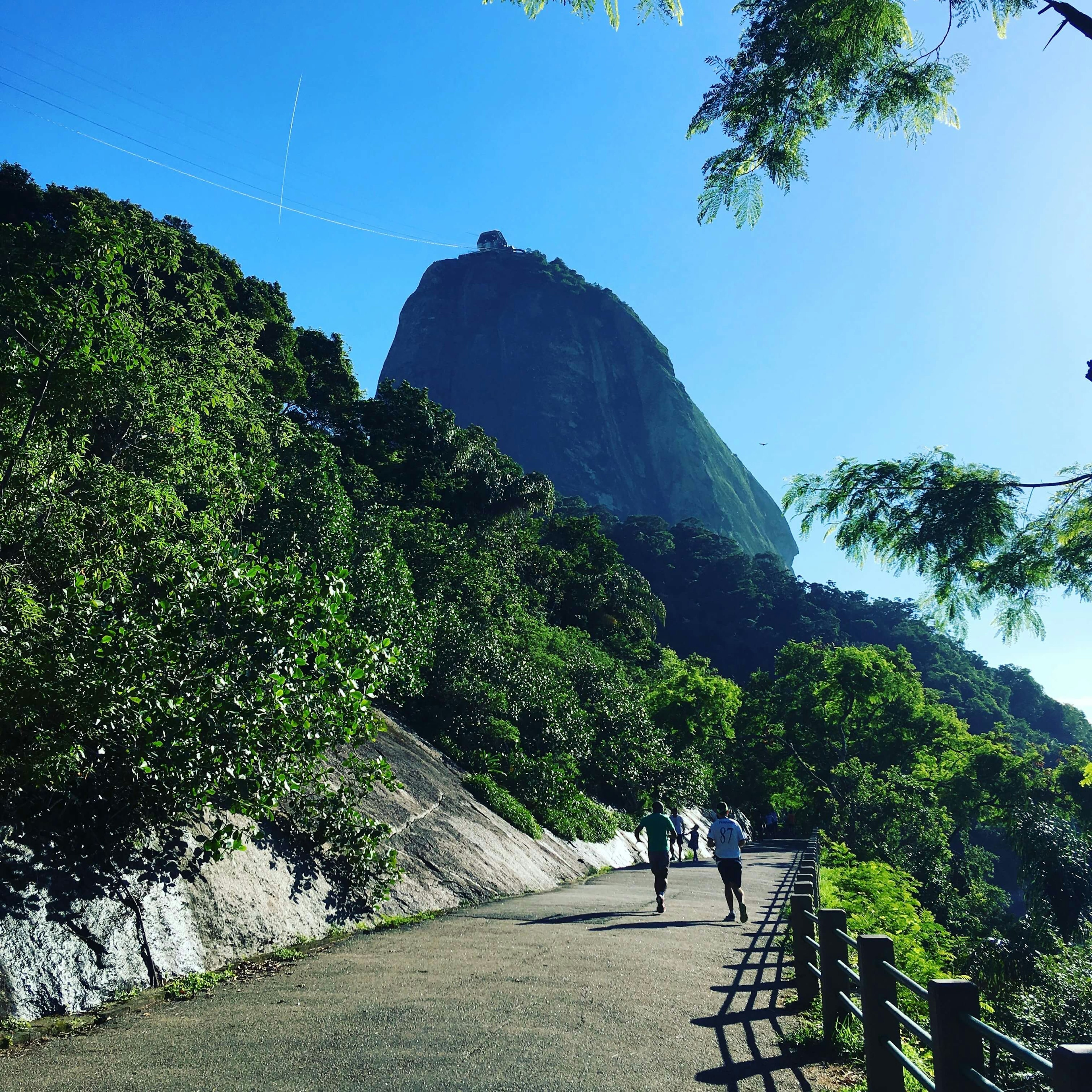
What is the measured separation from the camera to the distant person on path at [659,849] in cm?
1162

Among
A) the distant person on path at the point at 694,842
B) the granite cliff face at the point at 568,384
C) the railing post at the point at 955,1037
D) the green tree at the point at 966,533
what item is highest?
the granite cliff face at the point at 568,384

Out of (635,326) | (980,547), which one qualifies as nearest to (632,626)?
(980,547)

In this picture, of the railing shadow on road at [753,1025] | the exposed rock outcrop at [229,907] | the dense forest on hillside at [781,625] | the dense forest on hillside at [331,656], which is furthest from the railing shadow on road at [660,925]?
the dense forest on hillside at [781,625]

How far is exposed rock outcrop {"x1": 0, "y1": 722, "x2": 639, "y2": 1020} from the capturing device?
5.67 meters

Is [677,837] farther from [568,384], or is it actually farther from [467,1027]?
[568,384]

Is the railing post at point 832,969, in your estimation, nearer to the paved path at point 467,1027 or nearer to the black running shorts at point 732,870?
the paved path at point 467,1027

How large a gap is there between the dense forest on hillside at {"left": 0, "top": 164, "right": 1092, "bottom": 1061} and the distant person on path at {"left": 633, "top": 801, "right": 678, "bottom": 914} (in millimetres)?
3066

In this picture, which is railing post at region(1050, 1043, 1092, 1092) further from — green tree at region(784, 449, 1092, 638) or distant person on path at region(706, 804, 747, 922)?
distant person on path at region(706, 804, 747, 922)

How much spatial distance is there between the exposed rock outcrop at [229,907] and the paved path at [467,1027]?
52 cm

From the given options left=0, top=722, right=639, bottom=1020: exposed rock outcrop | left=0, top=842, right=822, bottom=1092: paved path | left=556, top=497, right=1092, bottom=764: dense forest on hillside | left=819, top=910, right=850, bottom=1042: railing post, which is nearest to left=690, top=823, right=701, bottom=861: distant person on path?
left=0, top=722, right=639, bottom=1020: exposed rock outcrop

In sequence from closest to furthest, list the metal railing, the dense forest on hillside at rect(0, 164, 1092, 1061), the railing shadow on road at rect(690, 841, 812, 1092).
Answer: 1. the metal railing
2. the railing shadow on road at rect(690, 841, 812, 1092)
3. the dense forest on hillside at rect(0, 164, 1092, 1061)

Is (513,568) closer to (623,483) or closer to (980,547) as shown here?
(980,547)

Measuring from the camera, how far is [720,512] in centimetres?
16625

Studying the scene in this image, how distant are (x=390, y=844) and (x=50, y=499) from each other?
6829 millimetres
